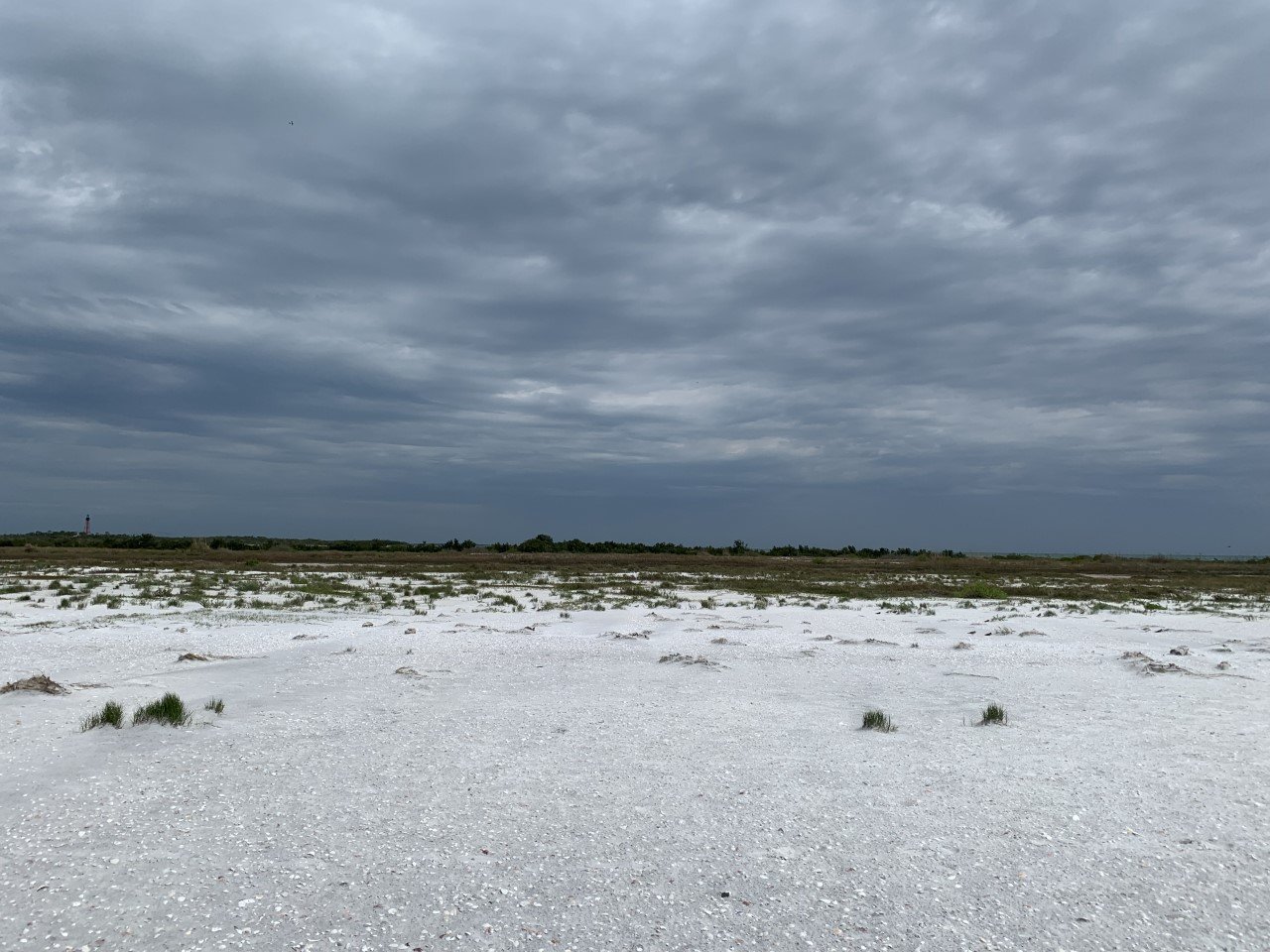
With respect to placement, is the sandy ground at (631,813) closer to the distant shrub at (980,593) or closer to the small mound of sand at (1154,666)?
the small mound of sand at (1154,666)

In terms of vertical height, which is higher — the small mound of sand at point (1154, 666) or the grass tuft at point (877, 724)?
the small mound of sand at point (1154, 666)

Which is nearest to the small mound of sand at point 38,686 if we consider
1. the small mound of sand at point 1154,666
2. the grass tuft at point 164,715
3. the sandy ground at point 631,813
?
the sandy ground at point 631,813

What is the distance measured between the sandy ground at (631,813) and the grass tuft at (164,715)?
8.1 inches

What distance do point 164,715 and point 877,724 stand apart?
7.99 metres

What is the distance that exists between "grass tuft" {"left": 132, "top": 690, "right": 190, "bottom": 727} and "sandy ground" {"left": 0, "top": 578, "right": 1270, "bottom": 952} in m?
0.21

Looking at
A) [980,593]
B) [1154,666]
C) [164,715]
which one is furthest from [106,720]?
[980,593]

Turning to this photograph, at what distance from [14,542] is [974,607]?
100m

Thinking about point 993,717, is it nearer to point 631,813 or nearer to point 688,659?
point 631,813

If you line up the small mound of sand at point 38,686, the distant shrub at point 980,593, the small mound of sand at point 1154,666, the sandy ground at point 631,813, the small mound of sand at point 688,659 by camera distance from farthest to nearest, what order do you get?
1. the distant shrub at point 980,593
2. the small mound of sand at point 688,659
3. the small mound of sand at point 1154,666
4. the small mound of sand at point 38,686
5. the sandy ground at point 631,813

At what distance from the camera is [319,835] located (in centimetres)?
605

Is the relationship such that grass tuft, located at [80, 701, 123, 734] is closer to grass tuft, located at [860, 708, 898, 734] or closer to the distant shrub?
grass tuft, located at [860, 708, 898, 734]

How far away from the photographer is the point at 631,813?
6.73 meters

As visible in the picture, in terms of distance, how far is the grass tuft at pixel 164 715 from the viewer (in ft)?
29.3

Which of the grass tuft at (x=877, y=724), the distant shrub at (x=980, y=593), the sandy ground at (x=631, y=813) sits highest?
the distant shrub at (x=980, y=593)
